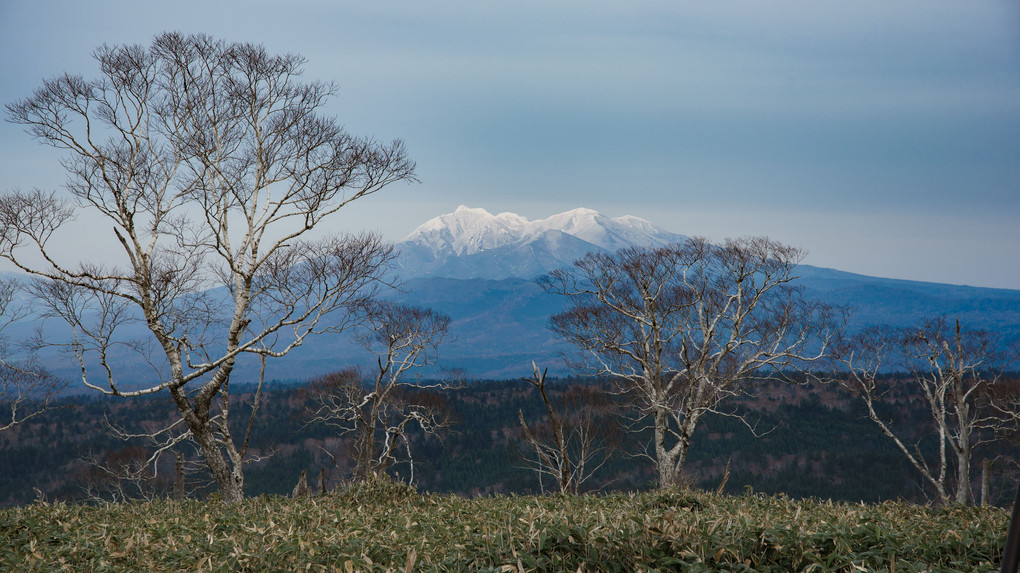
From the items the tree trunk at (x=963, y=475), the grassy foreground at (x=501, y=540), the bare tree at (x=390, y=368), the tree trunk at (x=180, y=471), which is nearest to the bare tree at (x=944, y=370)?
the tree trunk at (x=963, y=475)

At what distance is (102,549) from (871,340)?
30.7 m

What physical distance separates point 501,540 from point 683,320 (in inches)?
738

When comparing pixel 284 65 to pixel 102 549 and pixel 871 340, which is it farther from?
pixel 871 340

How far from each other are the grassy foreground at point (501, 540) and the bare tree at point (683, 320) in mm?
14787

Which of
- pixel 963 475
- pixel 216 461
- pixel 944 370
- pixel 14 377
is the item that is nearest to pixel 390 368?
pixel 216 461

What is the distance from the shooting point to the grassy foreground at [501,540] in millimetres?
3293

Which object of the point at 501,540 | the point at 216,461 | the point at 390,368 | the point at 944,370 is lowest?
the point at 216,461

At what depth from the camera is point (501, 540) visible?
3551 millimetres

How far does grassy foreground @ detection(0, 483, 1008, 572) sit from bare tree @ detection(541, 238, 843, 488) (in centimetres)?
1479

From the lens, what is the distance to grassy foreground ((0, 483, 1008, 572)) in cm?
329

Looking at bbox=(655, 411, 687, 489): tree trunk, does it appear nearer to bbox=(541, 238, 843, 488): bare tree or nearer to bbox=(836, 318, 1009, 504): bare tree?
bbox=(541, 238, 843, 488): bare tree

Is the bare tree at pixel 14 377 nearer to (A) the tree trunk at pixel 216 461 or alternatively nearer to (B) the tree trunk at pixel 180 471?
(B) the tree trunk at pixel 180 471

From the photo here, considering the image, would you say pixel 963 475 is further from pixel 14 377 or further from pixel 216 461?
pixel 14 377

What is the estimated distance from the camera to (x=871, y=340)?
28.3 metres
